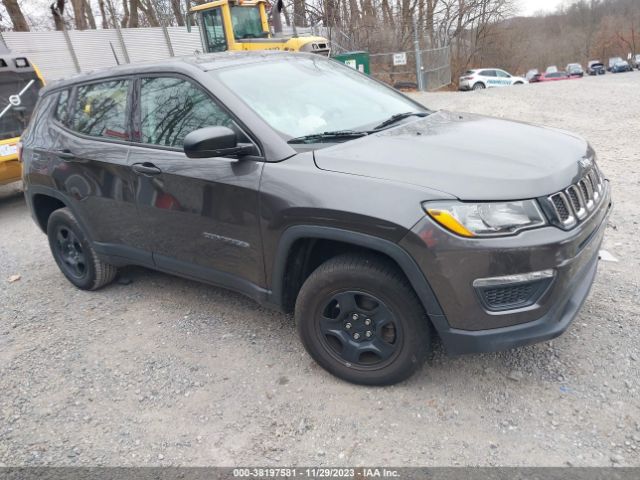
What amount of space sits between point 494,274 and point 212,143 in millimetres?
1520

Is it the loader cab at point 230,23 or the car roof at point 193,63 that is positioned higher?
the loader cab at point 230,23

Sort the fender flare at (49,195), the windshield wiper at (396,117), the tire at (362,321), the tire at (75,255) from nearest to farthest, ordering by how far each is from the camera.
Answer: the tire at (362,321)
the windshield wiper at (396,117)
the fender flare at (49,195)
the tire at (75,255)

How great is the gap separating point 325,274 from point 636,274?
2.45 meters

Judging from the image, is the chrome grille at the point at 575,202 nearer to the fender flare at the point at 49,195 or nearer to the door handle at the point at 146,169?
the door handle at the point at 146,169

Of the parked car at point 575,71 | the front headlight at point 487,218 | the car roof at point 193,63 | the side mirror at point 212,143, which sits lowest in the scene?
the parked car at point 575,71

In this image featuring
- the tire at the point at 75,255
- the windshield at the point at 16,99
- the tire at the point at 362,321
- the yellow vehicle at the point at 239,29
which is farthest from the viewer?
the yellow vehicle at the point at 239,29

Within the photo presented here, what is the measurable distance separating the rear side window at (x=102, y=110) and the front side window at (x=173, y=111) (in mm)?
227

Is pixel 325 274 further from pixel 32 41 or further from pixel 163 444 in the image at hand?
pixel 32 41

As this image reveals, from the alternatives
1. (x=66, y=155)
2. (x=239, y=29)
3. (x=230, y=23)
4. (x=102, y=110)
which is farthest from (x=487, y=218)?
(x=239, y=29)

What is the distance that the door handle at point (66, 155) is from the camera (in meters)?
3.67

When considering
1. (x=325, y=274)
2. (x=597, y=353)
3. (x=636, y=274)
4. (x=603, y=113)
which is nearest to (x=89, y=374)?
(x=325, y=274)

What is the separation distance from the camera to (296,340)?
10.4 feet

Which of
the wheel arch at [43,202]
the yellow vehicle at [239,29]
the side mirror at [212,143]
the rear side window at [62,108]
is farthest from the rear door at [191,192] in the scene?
the yellow vehicle at [239,29]

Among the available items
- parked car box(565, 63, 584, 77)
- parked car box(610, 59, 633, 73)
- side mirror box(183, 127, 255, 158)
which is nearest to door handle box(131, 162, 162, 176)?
side mirror box(183, 127, 255, 158)
